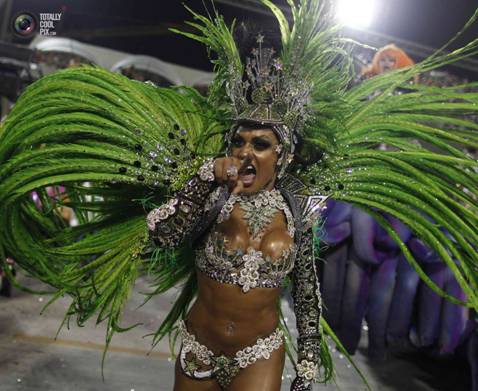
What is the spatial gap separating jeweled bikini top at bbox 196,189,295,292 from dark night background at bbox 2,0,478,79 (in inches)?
65.5

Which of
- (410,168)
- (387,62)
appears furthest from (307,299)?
(387,62)

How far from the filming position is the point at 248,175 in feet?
8.27

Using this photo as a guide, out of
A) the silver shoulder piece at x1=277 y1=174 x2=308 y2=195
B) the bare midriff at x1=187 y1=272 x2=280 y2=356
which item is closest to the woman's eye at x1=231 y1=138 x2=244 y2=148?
the silver shoulder piece at x1=277 y1=174 x2=308 y2=195

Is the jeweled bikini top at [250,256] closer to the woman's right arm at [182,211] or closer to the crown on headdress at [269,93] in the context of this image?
the woman's right arm at [182,211]

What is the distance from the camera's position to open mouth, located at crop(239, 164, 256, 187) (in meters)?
→ 2.49

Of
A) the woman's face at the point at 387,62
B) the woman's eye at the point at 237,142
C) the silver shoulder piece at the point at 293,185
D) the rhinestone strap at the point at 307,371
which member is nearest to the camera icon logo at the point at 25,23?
the woman's eye at the point at 237,142

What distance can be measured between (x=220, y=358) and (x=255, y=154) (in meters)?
0.94

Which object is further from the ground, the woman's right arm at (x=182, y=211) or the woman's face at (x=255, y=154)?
the woman's face at (x=255, y=154)

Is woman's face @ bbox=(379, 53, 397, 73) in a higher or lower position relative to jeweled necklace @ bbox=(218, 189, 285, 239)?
higher

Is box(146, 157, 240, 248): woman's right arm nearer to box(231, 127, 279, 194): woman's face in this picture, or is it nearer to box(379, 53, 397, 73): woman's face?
box(231, 127, 279, 194): woman's face

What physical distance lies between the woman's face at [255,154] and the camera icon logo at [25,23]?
2273mm

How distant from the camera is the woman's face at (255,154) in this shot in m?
2.51

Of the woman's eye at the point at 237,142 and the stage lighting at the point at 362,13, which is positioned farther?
the stage lighting at the point at 362,13

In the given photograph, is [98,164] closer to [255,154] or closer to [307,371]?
[255,154]
